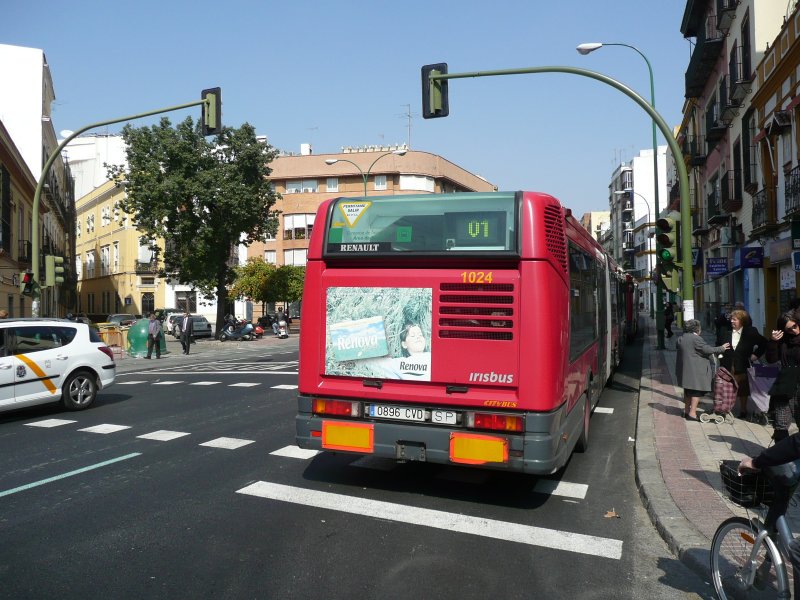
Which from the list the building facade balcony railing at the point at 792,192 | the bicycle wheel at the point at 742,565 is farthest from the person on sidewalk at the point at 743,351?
the building facade balcony railing at the point at 792,192

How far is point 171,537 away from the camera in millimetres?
5074

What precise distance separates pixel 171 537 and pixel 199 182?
29.8 meters

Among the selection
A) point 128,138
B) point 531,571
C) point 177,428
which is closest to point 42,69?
point 128,138

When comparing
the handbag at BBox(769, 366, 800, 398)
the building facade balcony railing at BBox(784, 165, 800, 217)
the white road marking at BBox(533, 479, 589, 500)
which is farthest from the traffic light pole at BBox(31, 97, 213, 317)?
the building facade balcony railing at BBox(784, 165, 800, 217)

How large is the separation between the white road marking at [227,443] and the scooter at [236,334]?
28.7 metres

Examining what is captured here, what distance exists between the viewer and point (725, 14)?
2345cm

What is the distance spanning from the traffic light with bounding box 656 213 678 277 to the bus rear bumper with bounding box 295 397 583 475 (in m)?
6.25

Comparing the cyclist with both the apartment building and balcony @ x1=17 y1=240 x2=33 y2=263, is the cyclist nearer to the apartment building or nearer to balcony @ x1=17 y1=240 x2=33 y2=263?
the apartment building

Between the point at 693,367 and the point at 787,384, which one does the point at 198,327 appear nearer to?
the point at 693,367

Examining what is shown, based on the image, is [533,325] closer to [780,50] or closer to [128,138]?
[780,50]

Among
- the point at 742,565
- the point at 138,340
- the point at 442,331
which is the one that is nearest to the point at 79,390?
the point at 442,331

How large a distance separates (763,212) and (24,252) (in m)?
30.5

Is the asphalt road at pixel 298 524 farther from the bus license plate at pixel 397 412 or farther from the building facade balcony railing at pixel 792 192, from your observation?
the building facade balcony railing at pixel 792 192

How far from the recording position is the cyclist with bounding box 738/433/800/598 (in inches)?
127
